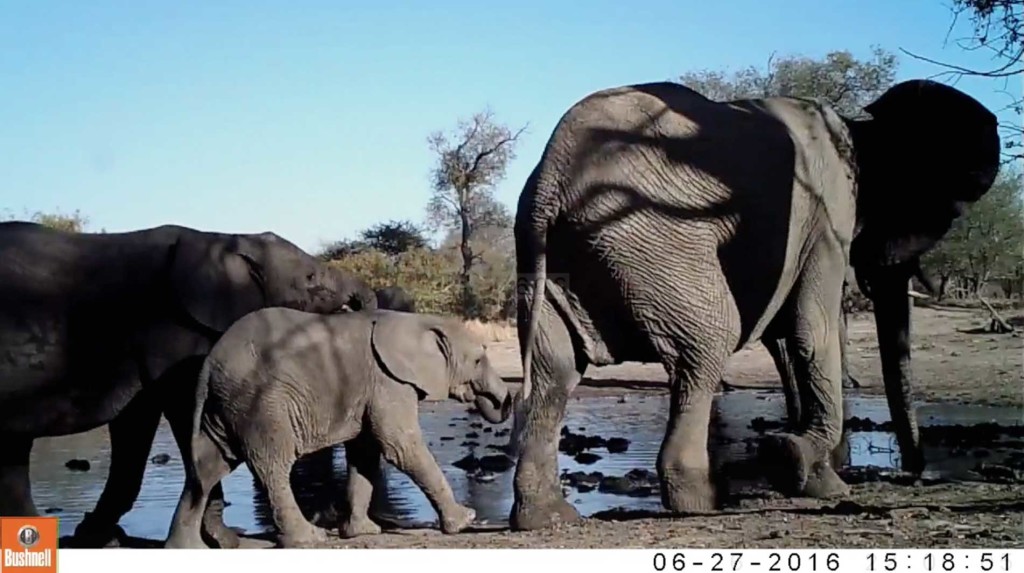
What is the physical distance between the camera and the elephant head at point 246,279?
382 centimetres

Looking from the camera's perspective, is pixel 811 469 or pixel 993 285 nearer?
pixel 811 469

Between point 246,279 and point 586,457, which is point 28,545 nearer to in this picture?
point 246,279

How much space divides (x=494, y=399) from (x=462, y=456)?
152 cm

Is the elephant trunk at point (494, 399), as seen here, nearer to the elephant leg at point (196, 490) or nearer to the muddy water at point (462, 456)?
the muddy water at point (462, 456)

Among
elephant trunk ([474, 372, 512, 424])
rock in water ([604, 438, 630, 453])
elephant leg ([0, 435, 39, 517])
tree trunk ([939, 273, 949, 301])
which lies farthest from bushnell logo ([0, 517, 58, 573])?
tree trunk ([939, 273, 949, 301])

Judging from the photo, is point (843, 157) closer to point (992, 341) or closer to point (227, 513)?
point (227, 513)

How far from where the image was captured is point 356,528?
3646 millimetres

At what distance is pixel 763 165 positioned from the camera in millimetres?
3727

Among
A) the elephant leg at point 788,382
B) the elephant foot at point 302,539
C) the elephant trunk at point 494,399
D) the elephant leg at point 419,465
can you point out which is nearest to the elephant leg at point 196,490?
the elephant foot at point 302,539

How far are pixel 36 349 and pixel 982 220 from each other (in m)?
5.61

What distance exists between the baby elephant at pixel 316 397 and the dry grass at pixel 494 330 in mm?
1663
